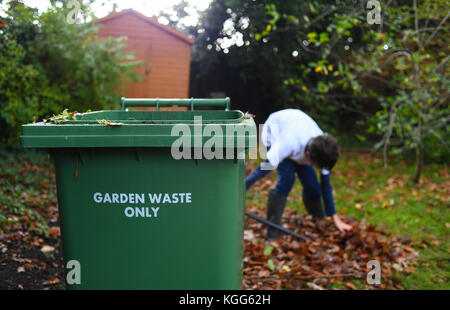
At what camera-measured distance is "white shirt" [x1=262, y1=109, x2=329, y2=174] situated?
4102 mm

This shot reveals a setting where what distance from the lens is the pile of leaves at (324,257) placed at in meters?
3.61

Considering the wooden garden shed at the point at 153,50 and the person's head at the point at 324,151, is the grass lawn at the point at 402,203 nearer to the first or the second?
the person's head at the point at 324,151

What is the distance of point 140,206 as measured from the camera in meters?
2.07

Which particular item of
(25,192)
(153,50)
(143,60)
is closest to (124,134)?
(25,192)

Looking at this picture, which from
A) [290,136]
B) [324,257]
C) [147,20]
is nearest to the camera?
[324,257]

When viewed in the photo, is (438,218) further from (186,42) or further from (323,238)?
(186,42)

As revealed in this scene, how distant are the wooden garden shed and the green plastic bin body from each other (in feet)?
26.1

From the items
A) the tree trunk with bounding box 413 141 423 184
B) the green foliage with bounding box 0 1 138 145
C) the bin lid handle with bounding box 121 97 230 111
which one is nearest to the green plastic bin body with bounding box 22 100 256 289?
the bin lid handle with bounding box 121 97 230 111

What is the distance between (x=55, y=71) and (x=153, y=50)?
2.95 metres

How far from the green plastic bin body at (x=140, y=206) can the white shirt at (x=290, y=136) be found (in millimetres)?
1926

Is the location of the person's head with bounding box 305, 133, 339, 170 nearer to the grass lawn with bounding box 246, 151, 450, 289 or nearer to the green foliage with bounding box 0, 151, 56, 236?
the grass lawn with bounding box 246, 151, 450, 289

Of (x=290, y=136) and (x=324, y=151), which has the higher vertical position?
(x=290, y=136)

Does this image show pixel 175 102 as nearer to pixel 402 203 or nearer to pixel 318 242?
pixel 318 242
